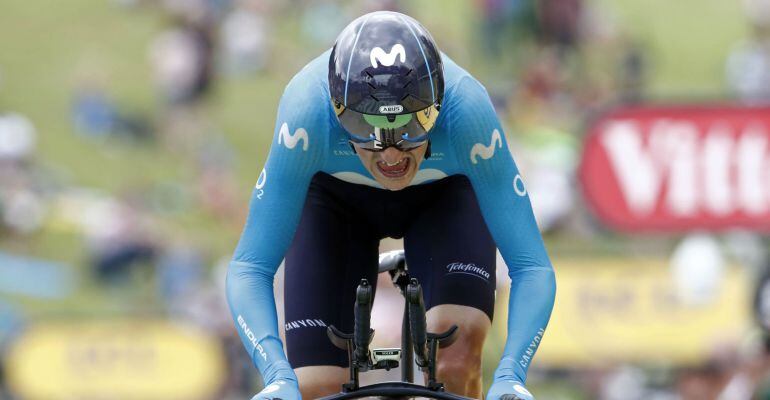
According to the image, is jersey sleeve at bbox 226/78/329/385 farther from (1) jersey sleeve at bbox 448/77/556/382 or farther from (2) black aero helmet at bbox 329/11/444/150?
(1) jersey sleeve at bbox 448/77/556/382

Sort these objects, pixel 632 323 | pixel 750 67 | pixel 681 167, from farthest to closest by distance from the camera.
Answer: pixel 750 67 < pixel 681 167 < pixel 632 323

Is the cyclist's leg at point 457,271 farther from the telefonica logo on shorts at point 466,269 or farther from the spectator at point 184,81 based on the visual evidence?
the spectator at point 184,81

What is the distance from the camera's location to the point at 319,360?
637 centimetres

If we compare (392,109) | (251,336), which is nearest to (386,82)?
(392,109)

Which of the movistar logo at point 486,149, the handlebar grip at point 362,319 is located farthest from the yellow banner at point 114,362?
the handlebar grip at point 362,319

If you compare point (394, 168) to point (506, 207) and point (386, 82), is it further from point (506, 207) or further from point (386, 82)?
point (506, 207)

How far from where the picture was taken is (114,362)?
54.7 ft

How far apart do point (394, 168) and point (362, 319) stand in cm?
77

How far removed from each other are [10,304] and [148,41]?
356 centimetres

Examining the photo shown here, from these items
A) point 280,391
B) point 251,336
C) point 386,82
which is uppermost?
point 386,82

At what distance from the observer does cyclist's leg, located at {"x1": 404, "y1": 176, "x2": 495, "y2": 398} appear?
6.36 meters

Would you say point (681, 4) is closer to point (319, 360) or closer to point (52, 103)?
point (52, 103)

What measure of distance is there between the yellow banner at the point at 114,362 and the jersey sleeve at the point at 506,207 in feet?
36.4

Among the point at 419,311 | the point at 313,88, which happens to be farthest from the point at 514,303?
the point at 313,88
